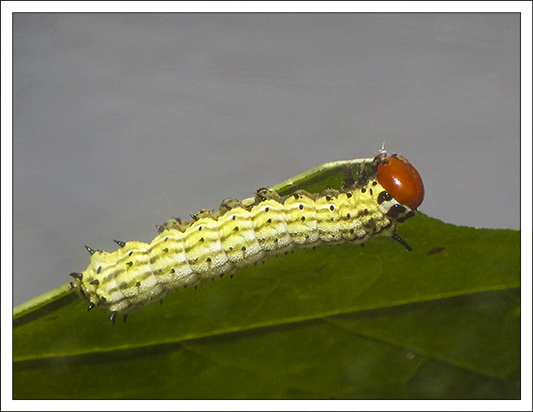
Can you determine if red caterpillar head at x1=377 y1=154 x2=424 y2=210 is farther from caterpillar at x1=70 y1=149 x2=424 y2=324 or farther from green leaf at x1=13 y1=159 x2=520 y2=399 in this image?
green leaf at x1=13 y1=159 x2=520 y2=399

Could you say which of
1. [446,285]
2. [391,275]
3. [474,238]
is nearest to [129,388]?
[391,275]

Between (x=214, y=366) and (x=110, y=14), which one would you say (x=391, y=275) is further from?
(x=110, y=14)

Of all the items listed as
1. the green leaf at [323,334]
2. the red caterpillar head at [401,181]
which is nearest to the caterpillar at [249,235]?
the red caterpillar head at [401,181]

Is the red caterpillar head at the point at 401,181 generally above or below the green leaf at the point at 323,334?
above

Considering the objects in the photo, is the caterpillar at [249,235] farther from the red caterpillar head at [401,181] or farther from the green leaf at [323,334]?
the green leaf at [323,334]

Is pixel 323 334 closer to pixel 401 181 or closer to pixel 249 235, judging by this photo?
pixel 249 235
